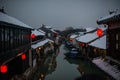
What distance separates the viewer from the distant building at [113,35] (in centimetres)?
1593

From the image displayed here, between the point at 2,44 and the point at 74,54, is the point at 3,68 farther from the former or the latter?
the point at 74,54

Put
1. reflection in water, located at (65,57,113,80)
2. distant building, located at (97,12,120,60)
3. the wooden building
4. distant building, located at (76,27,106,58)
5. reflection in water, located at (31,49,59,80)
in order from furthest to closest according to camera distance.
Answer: distant building, located at (76,27,106,58) → reflection in water, located at (31,49,59,80) → distant building, located at (97,12,120,60) → the wooden building → reflection in water, located at (65,57,113,80)

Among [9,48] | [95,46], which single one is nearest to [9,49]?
[9,48]

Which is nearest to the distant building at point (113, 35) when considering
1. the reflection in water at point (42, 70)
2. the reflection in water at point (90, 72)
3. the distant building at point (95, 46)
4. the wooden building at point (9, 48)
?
the reflection in water at point (90, 72)

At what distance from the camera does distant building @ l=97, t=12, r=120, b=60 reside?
15930mm

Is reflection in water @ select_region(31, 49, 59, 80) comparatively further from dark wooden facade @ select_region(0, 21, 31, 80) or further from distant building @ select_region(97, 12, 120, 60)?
distant building @ select_region(97, 12, 120, 60)

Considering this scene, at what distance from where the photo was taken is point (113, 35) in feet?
57.4

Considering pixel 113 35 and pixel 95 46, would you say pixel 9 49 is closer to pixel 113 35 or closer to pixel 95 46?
pixel 113 35

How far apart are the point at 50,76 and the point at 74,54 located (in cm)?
1856

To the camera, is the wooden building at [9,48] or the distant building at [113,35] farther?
the distant building at [113,35]

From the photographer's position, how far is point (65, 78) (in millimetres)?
25797

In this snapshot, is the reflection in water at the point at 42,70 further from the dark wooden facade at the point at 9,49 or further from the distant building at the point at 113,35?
the distant building at the point at 113,35

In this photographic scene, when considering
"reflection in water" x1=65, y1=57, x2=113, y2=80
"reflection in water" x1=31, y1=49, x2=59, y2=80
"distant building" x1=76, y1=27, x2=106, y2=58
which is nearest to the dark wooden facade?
"reflection in water" x1=31, y1=49, x2=59, y2=80

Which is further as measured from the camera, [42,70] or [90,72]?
[42,70]
